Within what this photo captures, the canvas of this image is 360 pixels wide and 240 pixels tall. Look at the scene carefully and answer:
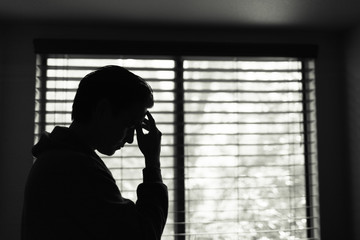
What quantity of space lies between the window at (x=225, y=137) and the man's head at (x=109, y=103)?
0.93 meters

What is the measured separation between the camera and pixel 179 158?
1.65 metres

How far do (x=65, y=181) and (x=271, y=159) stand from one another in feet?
4.20

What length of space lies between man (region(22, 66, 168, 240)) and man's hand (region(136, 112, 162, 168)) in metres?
0.02

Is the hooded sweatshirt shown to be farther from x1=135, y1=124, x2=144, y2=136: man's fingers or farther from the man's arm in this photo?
x1=135, y1=124, x2=144, y2=136: man's fingers

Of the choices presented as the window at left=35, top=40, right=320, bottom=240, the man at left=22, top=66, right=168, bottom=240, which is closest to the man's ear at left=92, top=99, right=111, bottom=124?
the man at left=22, top=66, right=168, bottom=240

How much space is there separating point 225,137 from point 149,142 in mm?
989

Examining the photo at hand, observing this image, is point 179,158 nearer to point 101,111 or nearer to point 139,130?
point 139,130

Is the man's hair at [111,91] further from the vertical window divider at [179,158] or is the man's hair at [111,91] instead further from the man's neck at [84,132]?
the vertical window divider at [179,158]

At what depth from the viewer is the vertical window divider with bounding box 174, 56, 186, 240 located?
161cm

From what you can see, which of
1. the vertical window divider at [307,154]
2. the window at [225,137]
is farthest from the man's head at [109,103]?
the vertical window divider at [307,154]

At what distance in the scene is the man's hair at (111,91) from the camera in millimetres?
638

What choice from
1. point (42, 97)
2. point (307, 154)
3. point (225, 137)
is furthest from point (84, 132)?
point (307, 154)

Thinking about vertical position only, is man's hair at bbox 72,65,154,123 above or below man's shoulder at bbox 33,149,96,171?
above
